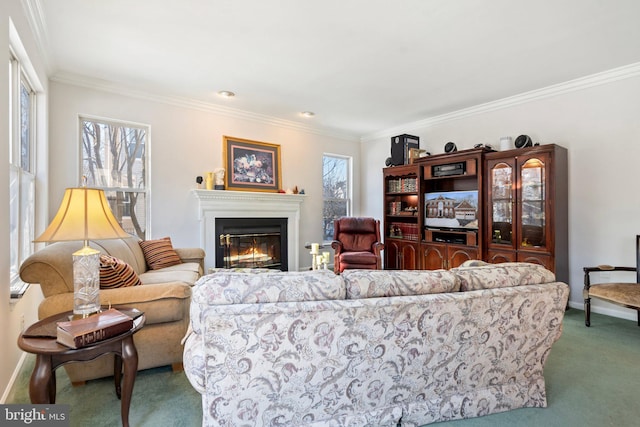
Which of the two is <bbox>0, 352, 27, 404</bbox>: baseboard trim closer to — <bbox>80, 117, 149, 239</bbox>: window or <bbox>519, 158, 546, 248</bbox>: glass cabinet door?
<bbox>80, 117, 149, 239</bbox>: window

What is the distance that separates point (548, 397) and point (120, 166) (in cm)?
466

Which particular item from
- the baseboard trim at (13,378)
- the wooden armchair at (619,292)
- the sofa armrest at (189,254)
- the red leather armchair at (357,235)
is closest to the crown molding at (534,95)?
the wooden armchair at (619,292)

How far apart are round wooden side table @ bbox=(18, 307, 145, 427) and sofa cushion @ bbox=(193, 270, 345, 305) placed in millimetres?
520

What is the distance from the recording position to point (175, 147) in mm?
4215

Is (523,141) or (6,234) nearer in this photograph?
(6,234)

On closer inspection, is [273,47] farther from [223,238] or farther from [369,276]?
[223,238]

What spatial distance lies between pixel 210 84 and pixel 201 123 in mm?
802

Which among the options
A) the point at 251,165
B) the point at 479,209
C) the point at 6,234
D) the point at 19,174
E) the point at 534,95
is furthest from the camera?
the point at 251,165

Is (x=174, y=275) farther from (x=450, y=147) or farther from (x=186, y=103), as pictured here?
(x=450, y=147)

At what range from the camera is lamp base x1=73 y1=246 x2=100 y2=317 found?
5.52 ft

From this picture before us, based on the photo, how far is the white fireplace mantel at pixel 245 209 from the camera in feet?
14.3

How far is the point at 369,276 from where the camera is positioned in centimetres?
155

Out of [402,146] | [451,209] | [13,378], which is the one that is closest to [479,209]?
[451,209]

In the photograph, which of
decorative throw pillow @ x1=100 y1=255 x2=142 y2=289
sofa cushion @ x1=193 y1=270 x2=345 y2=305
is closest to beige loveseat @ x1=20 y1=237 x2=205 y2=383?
decorative throw pillow @ x1=100 y1=255 x2=142 y2=289
